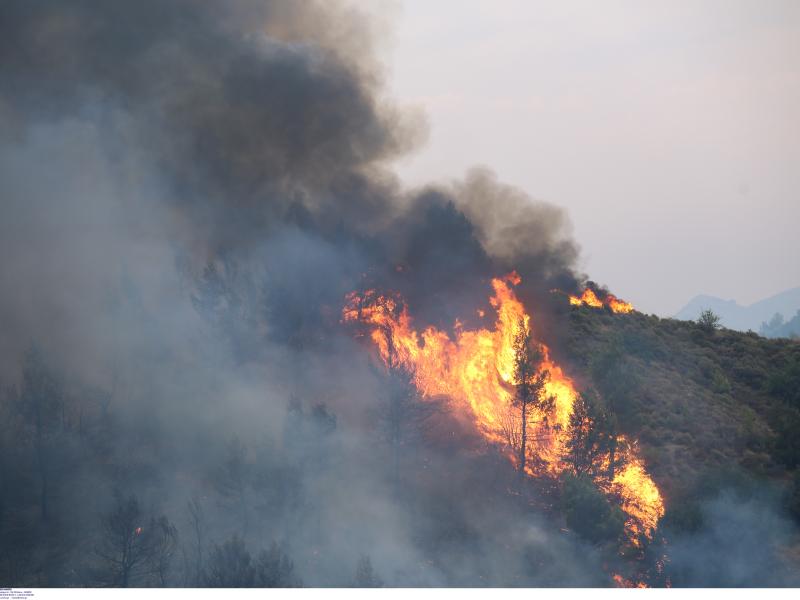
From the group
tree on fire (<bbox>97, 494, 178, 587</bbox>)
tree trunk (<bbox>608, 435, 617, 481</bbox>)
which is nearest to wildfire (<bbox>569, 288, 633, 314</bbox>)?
tree trunk (<bbox>608, 435, 617, 481</bbox>)

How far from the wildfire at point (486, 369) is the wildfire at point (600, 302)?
A: 45.0 feet

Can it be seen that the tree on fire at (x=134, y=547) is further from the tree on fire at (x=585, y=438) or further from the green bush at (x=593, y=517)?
the tree on fire at (x=585, y=438)

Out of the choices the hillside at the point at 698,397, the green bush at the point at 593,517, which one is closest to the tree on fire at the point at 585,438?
the green bush at the point at 593,517

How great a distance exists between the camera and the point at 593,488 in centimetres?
3572

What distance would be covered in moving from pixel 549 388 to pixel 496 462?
766 centimetres

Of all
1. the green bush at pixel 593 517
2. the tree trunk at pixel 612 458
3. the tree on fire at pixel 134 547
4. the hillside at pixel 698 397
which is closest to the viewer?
the tree on fire at pixel 134 547

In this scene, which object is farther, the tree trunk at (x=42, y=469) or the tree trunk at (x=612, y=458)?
the tree trunk at (x=612, y=458)

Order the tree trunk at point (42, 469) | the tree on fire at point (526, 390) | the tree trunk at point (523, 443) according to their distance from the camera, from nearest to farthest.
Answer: the tree trunk at point (42, 469)
the tree trunk at point (523, 443)
the tree on fire at point (526, 390)

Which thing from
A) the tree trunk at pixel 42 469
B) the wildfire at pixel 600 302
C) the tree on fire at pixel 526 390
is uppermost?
the wildfire at pixel 600 302

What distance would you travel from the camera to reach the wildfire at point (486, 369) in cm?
4238

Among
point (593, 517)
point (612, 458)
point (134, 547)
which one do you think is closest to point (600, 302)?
point (612, 458)

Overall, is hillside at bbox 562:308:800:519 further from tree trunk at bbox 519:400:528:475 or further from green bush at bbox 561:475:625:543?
tree trunk at bbox 519:400:528:475

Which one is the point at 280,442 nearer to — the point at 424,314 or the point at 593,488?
the point at 424,314
